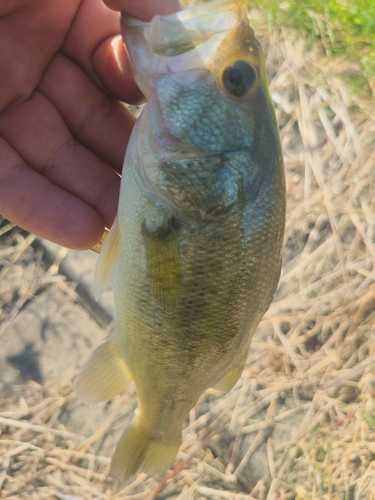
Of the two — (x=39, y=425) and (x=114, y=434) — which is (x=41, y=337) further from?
(x=114, y=434)

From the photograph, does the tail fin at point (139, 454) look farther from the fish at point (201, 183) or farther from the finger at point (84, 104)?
the finger at point (84, 104)

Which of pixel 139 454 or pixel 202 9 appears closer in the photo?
pixel 202 9

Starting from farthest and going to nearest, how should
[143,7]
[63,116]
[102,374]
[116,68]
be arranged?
1. [63,116]
2. [116,68]
3. [102,374]
4. [143,7]

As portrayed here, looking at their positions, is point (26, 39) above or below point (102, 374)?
above

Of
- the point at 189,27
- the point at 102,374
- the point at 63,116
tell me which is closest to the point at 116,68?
the point at 63,116

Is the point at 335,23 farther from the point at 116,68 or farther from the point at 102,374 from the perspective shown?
the point at 102,374

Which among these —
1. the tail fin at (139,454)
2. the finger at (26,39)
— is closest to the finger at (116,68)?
the finger at (26,39)

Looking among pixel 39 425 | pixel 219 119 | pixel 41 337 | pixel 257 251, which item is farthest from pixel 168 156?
pixel 39 425
